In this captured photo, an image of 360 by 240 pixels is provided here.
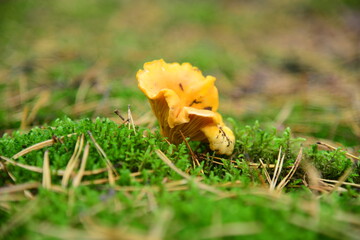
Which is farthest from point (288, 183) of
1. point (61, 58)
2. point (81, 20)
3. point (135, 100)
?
point (81, 20)

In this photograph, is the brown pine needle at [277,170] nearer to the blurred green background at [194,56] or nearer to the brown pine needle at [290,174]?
the brown pine needle at [290,174]

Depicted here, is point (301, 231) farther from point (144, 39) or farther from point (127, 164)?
point (144, 39)

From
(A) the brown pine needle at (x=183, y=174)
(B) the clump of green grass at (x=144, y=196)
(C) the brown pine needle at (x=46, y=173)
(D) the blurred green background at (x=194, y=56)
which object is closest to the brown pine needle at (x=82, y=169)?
(B) the clump of green grass at (x=144, y=196)

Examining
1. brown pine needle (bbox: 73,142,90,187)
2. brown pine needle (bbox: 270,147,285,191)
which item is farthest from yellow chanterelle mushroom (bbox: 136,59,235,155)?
brown pine needle (bbox: 73,142,90,187)

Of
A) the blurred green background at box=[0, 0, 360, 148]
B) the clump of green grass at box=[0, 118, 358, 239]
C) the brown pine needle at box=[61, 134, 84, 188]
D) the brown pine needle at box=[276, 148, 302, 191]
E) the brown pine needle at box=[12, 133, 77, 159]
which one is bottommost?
the brown pine needle at box=[276, 148, 302, 191]

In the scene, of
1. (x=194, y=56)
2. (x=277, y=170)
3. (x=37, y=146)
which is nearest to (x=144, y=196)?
(x=37, y=146)

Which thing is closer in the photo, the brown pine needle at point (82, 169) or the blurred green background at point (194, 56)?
the brown pine needle at point (82, 169)

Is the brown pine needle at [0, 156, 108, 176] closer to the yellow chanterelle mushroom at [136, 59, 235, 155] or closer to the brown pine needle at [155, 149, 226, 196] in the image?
the brown pine needle at [155, 149, 226, 196]
